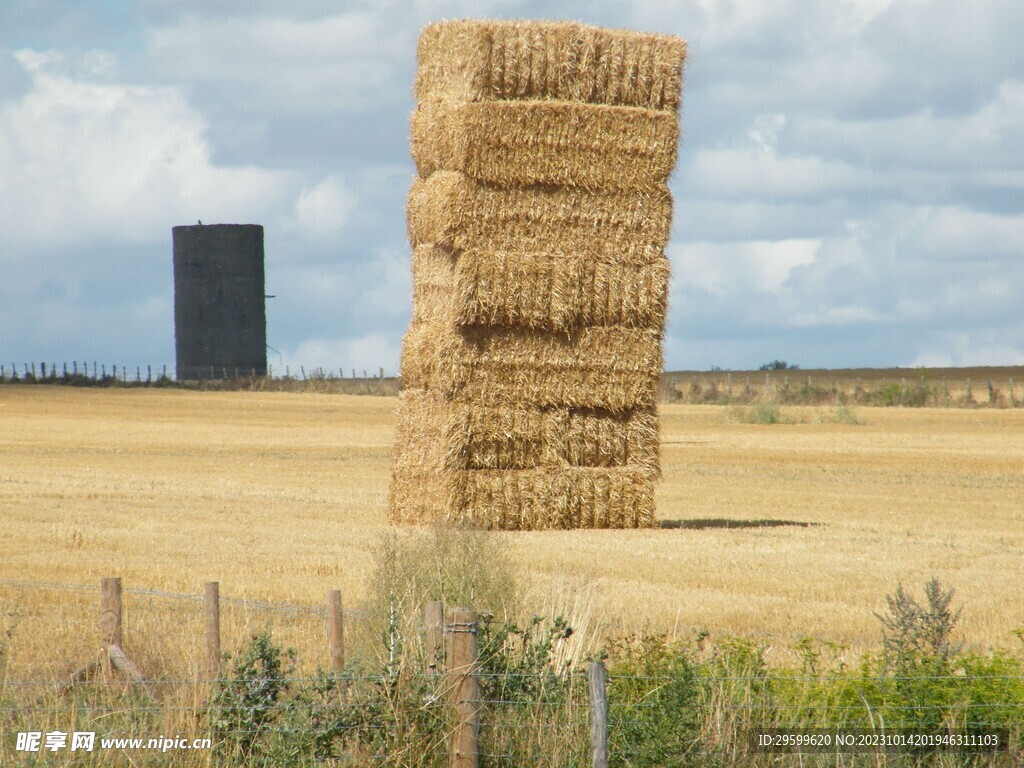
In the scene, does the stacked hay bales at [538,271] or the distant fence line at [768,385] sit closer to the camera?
the stacked hay bales at [538,271]

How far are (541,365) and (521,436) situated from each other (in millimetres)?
881

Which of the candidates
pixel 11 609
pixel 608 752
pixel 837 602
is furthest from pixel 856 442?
A: pixel 608 752

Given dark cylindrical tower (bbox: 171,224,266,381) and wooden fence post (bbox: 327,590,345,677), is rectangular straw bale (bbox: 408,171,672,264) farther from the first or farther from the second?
dark cylindrical tower (bbox: 171,224,266,381)

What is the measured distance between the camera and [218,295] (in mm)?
67750

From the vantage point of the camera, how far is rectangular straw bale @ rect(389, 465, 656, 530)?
17812mm

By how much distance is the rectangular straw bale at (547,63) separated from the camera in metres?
17.5

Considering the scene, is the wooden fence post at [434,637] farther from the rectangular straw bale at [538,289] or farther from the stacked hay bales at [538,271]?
the rectangular straw bale at [538,289]

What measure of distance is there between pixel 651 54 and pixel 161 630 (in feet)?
36.1

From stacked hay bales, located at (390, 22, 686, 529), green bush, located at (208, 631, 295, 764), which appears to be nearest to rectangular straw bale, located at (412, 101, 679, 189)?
stacked hay bales, located at (390, 22, 686, 529)

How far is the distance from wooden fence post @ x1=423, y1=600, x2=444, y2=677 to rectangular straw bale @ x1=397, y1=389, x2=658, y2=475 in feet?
34.8

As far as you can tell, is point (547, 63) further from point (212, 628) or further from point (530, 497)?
point (212, 628)

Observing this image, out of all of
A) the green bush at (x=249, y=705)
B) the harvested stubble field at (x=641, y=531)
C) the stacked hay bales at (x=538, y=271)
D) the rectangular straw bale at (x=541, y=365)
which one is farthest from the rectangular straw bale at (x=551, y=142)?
the green bush at (x=249, y=705)

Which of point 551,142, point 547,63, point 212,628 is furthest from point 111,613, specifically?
point 547,63

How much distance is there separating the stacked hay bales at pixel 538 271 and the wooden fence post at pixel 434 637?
10.2m
